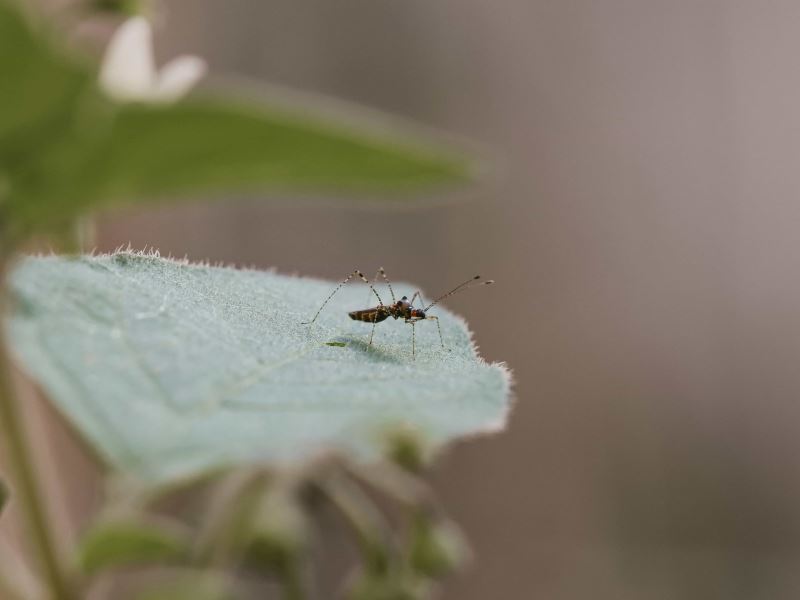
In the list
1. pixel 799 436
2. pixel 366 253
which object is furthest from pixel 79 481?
pixel 799 436

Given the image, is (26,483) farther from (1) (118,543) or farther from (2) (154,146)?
(2) (154,146)

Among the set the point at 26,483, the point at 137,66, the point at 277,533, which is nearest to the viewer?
the point at 26,483

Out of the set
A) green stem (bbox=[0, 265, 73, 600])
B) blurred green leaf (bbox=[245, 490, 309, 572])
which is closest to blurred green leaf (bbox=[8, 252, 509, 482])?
green stem (bbox=[0, 265, 73, 600])

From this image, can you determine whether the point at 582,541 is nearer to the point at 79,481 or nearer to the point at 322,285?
the point at 79,481

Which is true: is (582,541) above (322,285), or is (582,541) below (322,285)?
above

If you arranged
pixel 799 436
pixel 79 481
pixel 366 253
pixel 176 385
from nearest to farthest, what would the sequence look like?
1. pixel 176 385
2. pixel 79 481
3. pixel 366 253
4. pixel 799 436

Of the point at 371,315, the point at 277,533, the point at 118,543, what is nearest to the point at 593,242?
the point at 371,315

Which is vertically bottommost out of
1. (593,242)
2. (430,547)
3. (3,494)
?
(3,494)
